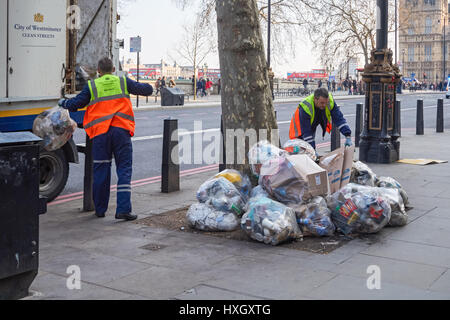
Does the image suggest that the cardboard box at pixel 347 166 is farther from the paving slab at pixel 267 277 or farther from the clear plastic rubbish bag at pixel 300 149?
the paving slab at pixel 267 277

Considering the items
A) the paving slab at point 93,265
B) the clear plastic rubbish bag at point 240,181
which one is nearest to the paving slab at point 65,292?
the paving slab at point 93,265

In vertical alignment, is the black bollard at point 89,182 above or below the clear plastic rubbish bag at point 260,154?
below

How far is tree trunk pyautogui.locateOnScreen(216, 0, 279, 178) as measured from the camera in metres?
6.99

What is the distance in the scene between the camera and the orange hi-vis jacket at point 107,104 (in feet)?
22.1

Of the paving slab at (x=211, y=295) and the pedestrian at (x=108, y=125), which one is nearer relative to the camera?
the paving slab at (x=211, y=295)

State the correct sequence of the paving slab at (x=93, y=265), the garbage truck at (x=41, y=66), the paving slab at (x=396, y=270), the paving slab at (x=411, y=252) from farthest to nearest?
the garbage truck at (x=41, y=66) < the paving slab at (x=411, y=252) < the paving slab at (x=93, y=265) < the paving slab at (x=396, y=270)

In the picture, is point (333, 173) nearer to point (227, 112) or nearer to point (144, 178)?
point (227, 112)

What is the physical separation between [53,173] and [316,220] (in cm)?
343

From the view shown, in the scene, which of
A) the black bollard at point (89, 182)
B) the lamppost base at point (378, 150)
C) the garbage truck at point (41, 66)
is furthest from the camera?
the lamppost base at point (378, 150)

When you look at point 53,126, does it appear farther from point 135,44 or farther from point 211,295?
point 135,44

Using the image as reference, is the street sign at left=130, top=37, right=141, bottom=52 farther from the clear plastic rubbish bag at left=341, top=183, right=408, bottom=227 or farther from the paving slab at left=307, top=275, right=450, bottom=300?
the paving slab at left=307, top=275, right=450, bottom=300

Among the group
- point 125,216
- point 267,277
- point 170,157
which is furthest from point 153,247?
point 170,157

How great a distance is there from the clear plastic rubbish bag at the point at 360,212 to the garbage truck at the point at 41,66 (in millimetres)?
3501

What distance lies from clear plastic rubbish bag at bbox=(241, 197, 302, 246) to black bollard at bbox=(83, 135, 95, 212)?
2205 mm
